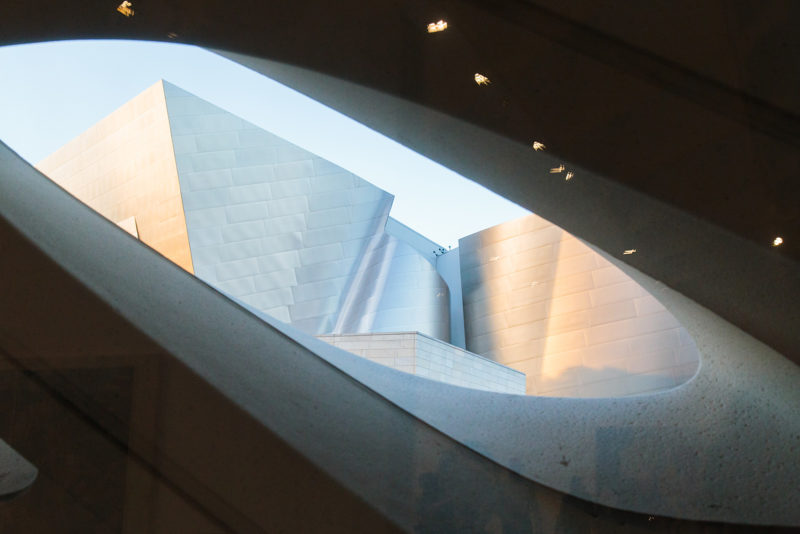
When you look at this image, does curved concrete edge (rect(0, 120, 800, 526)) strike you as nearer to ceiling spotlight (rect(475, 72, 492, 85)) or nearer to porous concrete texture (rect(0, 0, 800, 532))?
porous concrete texture (rect(0, 0, 800, 532))

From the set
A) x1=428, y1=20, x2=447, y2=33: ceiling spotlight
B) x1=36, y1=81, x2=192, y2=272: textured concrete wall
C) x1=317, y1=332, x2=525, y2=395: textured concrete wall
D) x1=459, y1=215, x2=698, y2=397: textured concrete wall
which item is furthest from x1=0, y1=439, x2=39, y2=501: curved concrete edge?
x1=459, y1=215, x2=698, y2=397: textured concrete wall

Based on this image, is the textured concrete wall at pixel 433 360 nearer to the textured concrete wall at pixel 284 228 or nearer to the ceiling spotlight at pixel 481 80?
the textured concrete wall at pixel 284 228

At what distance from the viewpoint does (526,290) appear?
505 centimetres

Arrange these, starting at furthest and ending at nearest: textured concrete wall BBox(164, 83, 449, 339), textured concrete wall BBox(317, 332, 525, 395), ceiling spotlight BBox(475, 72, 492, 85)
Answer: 1. textured concrete wall BBox(317, 332, 525, 395)
2. textured concrete wall BBox(164, 83, 449, 339)
3. ceiling spotlight BBox(475, 72, 492, 85)

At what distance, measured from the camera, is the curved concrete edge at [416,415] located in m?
2.52

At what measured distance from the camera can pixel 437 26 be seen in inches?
87.0

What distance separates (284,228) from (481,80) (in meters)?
1.73

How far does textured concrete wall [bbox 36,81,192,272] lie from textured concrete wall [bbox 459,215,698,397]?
190cm

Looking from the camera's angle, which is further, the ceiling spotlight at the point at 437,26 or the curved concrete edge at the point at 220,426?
the curved concrete edge at the point at 220,426

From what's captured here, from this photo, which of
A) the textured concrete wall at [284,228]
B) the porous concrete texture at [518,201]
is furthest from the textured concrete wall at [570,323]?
the porous concrete texture at [518,201]

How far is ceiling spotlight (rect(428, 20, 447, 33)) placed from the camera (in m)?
2.19

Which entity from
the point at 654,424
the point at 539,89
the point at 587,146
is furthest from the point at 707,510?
the point at 539,89

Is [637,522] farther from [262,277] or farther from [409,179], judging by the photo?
[262,277]

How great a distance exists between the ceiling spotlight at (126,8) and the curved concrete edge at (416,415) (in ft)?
3.12
